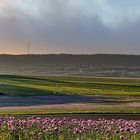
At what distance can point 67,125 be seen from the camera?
17516mm

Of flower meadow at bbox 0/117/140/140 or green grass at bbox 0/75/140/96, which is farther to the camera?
green grass at bbox 0/75/140/96

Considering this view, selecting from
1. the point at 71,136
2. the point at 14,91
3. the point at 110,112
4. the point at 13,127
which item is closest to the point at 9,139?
the point at 13,127

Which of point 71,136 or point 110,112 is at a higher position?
point 110,112

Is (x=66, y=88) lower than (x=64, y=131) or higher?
higher

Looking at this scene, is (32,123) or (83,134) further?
(32,123)

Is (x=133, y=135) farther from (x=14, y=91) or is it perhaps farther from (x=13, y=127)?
(x=14, y=91)

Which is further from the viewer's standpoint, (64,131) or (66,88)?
(66,88)

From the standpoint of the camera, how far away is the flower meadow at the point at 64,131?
15.4m

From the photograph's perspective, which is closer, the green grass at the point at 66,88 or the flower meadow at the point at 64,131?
the flower meadow at the point at 64,131

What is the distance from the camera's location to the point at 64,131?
1644 centimetres

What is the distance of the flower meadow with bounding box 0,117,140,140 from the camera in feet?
50.4

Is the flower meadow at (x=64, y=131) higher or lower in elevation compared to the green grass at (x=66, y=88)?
lower

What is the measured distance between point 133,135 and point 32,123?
157 inches

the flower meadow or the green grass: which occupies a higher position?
the green grass
